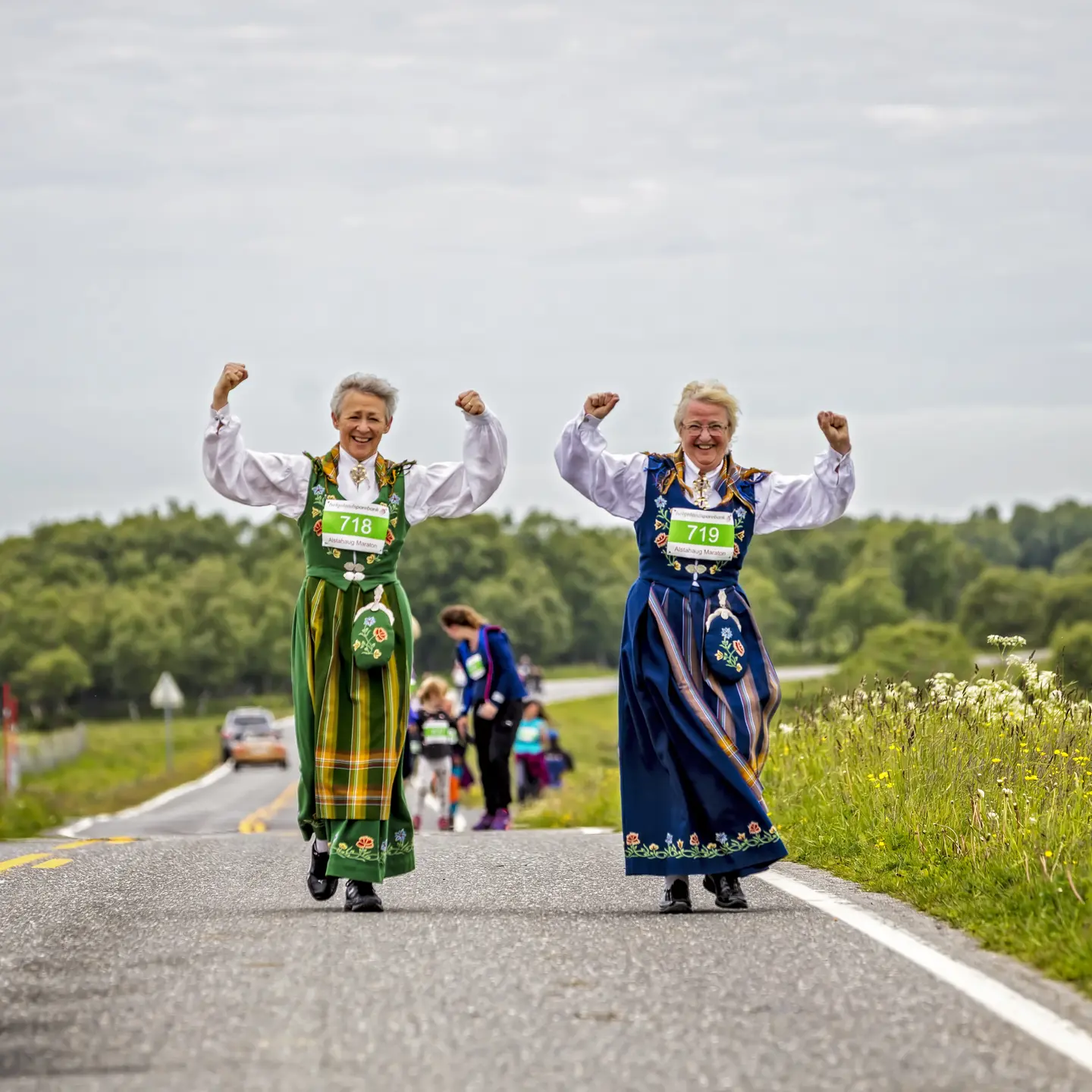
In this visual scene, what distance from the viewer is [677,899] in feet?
25.5

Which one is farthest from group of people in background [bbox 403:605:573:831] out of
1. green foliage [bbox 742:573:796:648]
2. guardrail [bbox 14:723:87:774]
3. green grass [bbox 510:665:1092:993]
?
green foliage [bbox 742:573:796:648]

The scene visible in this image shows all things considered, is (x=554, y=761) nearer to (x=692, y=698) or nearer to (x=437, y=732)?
(x=437, y=732)

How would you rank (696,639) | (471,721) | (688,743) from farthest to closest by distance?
(471,721), (696,639), (688,743)

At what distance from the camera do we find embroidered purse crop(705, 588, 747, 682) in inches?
318

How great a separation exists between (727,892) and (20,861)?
456cm

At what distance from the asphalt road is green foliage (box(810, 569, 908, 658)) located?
16646cm

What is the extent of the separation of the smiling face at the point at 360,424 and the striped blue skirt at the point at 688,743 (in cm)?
121

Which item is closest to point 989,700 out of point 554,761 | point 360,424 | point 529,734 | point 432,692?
point 360,424

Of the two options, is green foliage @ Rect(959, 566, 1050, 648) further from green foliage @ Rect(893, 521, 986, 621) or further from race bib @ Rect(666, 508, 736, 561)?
race bib @ Rect(666, 508, 736, 561)

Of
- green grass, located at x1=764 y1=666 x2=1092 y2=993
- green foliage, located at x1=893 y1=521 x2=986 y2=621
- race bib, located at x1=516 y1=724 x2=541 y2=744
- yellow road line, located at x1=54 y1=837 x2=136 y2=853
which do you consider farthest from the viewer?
green foliage, located at x1=893 y1=521 x2=986 y2=621

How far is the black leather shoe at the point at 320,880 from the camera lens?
8.02m

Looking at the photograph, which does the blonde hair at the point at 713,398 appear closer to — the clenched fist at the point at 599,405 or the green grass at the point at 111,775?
the clenched fist at the point at 599,405

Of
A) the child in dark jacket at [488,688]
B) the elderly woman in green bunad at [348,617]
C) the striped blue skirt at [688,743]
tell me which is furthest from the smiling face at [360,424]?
the child in dark jacket at [488,688]

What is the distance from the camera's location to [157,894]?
8.51 m
